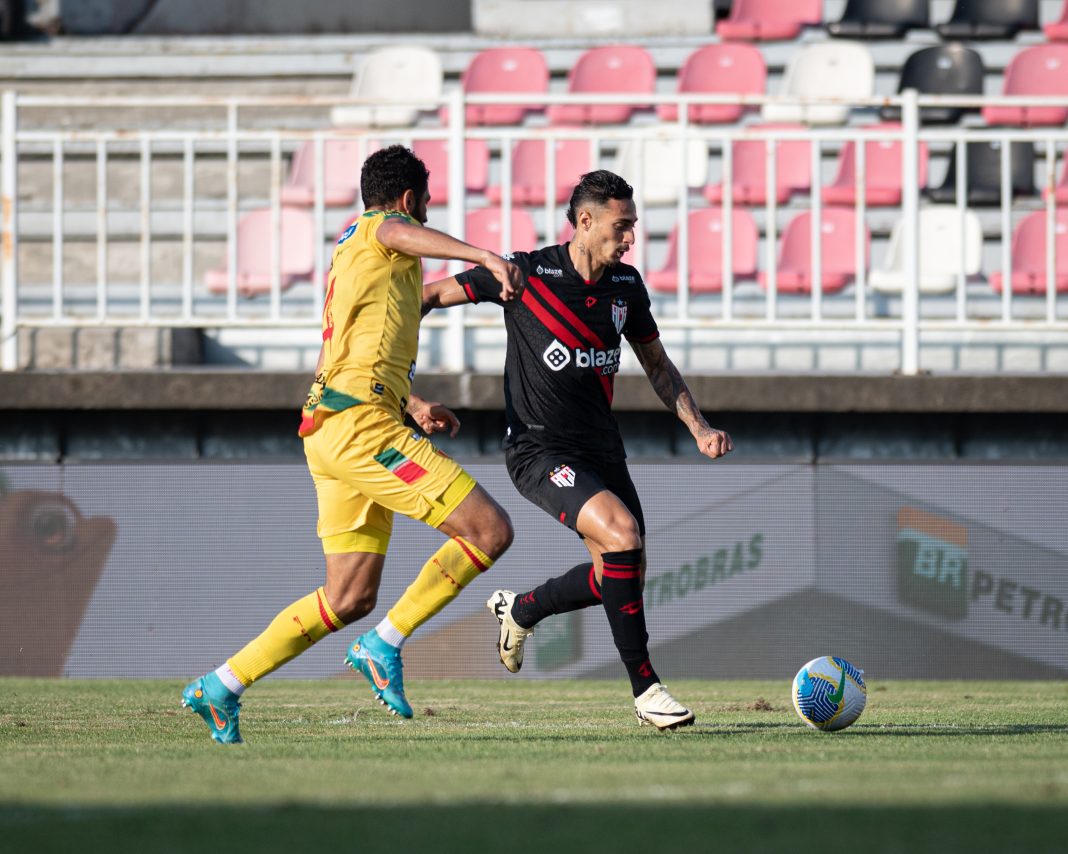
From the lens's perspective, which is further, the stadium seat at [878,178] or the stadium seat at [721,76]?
the stadium seat at [721,76]

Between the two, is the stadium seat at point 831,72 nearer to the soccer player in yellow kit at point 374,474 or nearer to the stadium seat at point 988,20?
the stadium seat at point 988,20

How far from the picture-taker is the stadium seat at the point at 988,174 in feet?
42.1

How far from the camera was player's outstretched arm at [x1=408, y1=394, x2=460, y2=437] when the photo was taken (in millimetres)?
6500

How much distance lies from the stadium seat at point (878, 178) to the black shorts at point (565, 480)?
6.43 metres

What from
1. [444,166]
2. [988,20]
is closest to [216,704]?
[444,166]

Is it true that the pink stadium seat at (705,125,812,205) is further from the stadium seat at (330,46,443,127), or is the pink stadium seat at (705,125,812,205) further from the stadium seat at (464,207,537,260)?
the stadium seat at (330,46,443,127)

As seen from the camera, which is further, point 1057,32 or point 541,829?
point 1057,32

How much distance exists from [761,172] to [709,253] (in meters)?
0.87

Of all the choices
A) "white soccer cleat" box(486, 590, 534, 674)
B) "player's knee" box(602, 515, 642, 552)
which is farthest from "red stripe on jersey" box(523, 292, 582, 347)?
"white soccer cleat" box(486, 590, 534, 674)

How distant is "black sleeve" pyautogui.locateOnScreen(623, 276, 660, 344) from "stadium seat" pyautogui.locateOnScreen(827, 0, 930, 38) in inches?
341

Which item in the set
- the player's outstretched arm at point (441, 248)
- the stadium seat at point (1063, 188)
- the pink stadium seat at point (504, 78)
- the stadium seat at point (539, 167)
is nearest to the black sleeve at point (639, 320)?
the player's outstretched arm at point (441, 248)

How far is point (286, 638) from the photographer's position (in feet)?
19.6

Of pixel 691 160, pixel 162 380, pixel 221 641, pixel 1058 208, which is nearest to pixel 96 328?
pixel 162 380

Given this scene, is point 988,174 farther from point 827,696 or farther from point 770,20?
point 827,696
